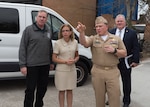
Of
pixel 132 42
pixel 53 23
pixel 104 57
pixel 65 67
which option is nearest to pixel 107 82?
pixel 104 57

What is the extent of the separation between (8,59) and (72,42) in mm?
2100

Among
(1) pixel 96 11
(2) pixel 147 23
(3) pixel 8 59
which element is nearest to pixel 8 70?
(3) pixel 8 59

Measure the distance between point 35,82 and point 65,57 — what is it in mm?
647

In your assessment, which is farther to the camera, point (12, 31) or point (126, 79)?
point (12, 31)

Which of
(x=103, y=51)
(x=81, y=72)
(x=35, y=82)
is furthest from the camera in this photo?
(x=81, y=72)

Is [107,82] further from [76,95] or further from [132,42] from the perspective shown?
[76,95]

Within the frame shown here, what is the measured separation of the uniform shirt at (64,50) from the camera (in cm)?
484

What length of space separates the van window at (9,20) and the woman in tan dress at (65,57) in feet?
6.39

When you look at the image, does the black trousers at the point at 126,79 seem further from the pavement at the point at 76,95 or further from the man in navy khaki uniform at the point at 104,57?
the man in navy khaki uniform at the point at 104,57

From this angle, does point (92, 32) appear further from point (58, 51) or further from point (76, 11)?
point (58, 51)

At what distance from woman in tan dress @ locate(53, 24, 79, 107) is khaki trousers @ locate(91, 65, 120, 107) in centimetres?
64

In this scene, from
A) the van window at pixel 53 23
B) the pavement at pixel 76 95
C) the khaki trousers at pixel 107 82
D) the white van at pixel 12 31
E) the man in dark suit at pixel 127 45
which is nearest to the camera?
the khaki trousers at pixel 107 82

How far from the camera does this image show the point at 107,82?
14.2 ft

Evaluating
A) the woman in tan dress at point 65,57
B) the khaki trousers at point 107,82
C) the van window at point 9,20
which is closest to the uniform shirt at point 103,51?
the khaki trousers at point 107,82
